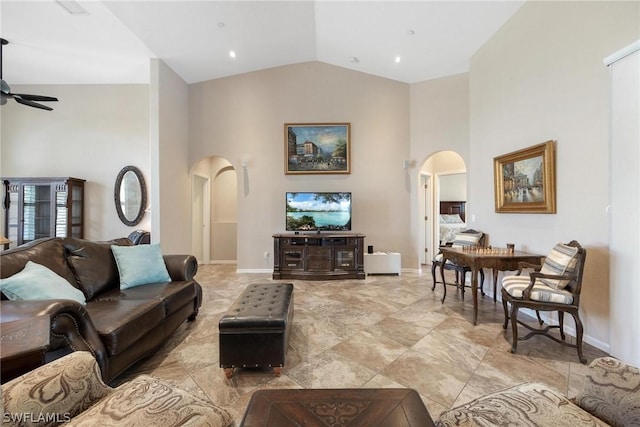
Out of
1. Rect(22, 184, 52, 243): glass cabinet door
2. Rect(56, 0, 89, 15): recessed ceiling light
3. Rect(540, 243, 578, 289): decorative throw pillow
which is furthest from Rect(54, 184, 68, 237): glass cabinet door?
Rect(540, 243, 578, 289): decorative throw pillow

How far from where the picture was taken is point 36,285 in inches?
72.9

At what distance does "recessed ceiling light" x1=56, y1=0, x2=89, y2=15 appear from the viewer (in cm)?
323

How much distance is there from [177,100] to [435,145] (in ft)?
16.4

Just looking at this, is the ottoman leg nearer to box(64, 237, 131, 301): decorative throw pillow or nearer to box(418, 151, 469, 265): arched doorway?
box(64, 237, 131, 301): decorative throw pillow

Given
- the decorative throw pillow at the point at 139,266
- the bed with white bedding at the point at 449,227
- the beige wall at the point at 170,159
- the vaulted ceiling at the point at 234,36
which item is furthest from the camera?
the bed with white bedding at the point at 449,227

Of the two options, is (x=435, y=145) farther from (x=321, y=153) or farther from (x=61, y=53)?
(x=61, y=53)

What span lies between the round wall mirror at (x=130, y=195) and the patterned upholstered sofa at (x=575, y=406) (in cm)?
583

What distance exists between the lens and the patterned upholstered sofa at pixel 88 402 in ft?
3.11

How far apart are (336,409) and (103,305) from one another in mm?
2073

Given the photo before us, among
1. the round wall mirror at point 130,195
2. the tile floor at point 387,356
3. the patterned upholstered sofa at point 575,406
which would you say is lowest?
the tile floor at point 387,356

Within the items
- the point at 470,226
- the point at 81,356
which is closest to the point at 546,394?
the point at 81,356

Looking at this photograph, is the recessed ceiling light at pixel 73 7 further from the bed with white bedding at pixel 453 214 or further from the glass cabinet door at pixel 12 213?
the bed with white bedding at pixel 453 214

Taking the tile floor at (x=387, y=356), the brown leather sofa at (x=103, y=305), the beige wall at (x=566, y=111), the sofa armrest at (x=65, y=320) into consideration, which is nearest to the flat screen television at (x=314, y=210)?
the tile floor at (x=387, y=356)

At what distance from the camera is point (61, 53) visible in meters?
4.26
